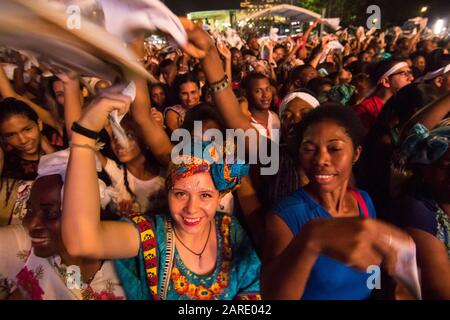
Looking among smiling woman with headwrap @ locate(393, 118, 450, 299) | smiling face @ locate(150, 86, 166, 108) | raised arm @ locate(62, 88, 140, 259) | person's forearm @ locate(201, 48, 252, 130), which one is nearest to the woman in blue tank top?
smiling woman with headwrap @ locate(393, 118, 450, 299)

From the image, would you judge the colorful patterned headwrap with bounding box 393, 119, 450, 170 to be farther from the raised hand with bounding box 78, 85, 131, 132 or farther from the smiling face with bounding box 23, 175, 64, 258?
Result: the smiling face with bounding box 23, 175, 64, 258

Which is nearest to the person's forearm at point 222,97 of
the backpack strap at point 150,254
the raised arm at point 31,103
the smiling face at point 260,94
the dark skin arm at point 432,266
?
the backpack strap at point 150,254

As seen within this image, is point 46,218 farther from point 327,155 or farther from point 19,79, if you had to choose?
point 19,79

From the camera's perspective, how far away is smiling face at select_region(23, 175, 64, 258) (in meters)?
1.63

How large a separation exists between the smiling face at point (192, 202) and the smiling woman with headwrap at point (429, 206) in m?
0.86

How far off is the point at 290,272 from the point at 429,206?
34.6 inches

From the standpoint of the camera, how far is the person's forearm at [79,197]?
→ 4.17ft

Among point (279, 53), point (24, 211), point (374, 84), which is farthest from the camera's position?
point (279, 53)

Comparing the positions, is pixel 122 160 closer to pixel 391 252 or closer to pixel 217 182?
pixel 217 182

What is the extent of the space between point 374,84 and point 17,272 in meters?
3.96

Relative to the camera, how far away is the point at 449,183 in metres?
1.59

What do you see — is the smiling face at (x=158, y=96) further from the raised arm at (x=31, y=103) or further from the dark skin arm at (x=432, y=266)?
the dark skin arm at (x=432, y=266)

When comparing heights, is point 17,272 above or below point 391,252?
below

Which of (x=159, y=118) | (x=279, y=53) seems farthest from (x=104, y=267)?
(x=279, y=53)
